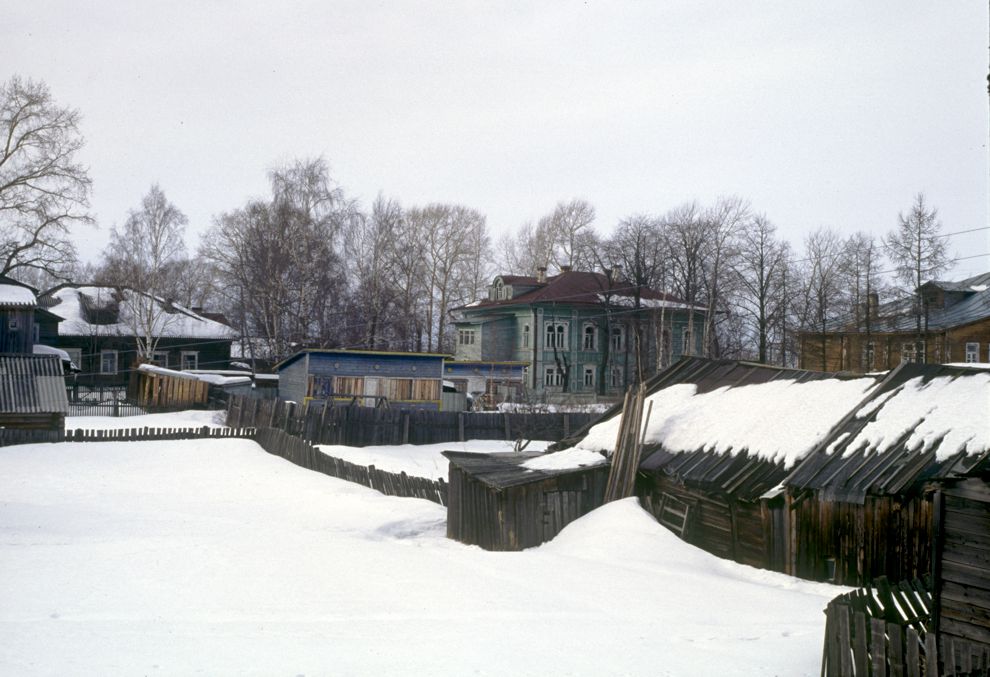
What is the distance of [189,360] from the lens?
59.1m

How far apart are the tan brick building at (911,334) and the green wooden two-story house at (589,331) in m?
8.87

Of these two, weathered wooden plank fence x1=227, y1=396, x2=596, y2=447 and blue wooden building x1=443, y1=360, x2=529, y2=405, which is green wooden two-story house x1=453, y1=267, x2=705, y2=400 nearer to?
blue wooden building x1=443, y1=360, x2=529, y2=405

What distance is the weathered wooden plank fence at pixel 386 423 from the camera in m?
31.9

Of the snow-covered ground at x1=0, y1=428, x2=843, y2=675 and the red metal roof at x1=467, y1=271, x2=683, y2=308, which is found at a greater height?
the red metal roof at x1=467, y1=271, x2=683, y2=308

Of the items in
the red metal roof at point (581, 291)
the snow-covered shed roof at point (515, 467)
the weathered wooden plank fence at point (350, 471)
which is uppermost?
the red metal roof at point (581, 291)

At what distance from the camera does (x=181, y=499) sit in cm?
2162

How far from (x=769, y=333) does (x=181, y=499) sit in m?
45.8

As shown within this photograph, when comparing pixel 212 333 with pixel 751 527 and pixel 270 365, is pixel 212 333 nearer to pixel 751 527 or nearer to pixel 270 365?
pixel 270 365

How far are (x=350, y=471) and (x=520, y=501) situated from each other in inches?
339

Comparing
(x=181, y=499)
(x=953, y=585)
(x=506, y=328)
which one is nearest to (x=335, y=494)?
(x=181, y=499)

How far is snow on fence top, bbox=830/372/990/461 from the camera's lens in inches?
473

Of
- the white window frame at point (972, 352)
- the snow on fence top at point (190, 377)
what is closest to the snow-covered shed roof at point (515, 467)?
the snow on fence top at point (190, 377)

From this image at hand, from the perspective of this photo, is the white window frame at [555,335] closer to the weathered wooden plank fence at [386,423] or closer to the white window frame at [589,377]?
the white window frame at [589,377]

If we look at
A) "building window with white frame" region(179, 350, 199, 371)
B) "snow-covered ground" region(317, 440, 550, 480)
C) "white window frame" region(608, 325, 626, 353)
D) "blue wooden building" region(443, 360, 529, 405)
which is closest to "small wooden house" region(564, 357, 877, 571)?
"snow-covered ground" region(317, 440, 550, 480)
